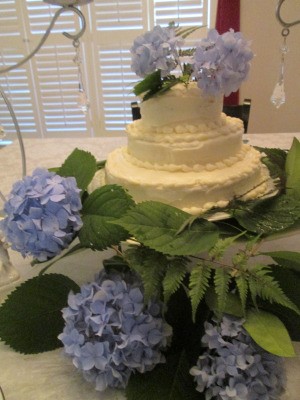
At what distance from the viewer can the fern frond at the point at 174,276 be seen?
1.38ft

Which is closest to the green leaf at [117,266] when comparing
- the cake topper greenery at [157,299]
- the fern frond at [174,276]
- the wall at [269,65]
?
the cake topper greenery at [157,299]

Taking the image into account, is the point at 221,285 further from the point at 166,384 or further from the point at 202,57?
the point at 202,57

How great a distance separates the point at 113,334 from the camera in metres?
0.45

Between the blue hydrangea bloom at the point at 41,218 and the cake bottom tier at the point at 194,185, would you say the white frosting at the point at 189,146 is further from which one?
the blue hydrangea bloom at the point at 41,218

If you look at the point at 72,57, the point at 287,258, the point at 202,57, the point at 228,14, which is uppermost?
the point at 228,14

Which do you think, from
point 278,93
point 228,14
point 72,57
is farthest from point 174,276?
point 72,57

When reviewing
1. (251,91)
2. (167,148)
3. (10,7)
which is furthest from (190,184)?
(10,7)

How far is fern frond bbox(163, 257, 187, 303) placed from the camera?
421mm

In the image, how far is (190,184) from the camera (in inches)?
23.8

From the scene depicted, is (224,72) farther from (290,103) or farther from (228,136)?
(290,103)

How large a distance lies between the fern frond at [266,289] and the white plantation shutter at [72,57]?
1.91m

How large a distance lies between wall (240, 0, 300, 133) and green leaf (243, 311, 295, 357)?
1971mm

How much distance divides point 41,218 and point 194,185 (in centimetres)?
25

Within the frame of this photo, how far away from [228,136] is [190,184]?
0.13 m
